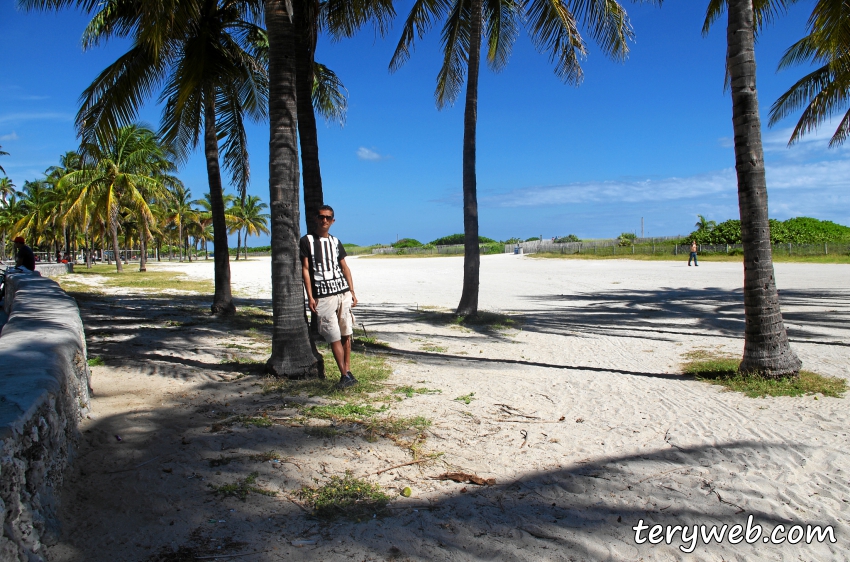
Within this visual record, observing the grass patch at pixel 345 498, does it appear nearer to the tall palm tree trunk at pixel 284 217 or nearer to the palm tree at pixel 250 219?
the tall palm tree trunk at pixel 284 217

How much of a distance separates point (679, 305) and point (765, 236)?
27.5 feet

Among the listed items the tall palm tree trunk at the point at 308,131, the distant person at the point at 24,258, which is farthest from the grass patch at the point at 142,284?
the tall palm tree trunk at the point at 308,131

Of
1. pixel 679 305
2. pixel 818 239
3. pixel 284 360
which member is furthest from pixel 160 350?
pixel 818 239

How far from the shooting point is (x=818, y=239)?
39.2m

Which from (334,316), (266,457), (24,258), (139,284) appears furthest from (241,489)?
(139,284)

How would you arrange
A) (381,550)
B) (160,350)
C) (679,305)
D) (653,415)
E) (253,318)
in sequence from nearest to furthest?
(381,550), (653,415), (160,350), (253,318), (679,305)

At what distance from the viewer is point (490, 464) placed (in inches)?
147

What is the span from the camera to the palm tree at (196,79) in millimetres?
8555

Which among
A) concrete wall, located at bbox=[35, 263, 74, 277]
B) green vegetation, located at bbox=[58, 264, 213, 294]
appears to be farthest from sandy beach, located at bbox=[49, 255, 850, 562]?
concrete wall, located at bbox=[35, 263, 74, 277]

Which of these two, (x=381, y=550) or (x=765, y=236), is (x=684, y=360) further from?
(x=381, y=550)

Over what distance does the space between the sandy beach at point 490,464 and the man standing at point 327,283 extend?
2.71 ft

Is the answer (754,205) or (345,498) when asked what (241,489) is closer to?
(345,498)

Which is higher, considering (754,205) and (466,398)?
(754,205)

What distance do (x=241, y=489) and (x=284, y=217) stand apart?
307 centimetres
